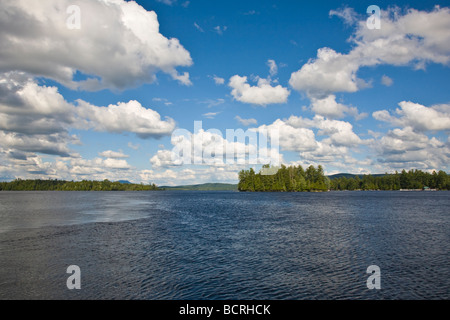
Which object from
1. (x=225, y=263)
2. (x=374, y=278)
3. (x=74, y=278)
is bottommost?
(x=225, y=263)

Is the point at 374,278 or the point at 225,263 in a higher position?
the point at 374,278

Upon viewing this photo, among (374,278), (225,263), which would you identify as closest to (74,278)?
(225,263)

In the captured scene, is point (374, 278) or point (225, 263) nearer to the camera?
point (374, 278)

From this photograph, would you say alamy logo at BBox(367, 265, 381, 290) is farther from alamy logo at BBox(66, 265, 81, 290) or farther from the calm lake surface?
alamy logo at BBox(66, 265, 81, 290)

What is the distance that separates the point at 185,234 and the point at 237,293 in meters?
24.8

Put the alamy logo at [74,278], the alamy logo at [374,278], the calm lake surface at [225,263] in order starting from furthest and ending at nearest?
the alamy logo at [374,278], the alamy logo at [74,278], the calm lake surface at [225,263]

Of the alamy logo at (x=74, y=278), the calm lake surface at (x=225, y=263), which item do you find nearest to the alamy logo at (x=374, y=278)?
the calm lake surface at (x=225, y=263)

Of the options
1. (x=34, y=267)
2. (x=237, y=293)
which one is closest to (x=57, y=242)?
(x=34, y=267)

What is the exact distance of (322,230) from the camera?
46.7 meters

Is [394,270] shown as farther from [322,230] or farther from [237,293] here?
[322,230]

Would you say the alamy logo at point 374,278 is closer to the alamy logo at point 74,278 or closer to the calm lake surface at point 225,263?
the calm lake surface at point 225,263

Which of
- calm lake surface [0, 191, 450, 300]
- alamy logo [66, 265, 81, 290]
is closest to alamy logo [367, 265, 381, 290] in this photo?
calm lake surface [0, 191, 450, 300]

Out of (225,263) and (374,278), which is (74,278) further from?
(374,278)

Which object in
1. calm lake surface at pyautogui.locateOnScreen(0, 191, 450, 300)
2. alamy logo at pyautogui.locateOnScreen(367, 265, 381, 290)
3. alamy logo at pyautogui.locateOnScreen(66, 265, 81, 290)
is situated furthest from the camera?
alamy logo at pyautogui.locateOnScreen(367, 265, 381, 290)
